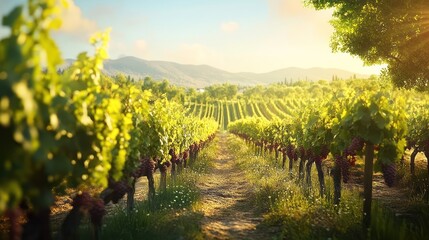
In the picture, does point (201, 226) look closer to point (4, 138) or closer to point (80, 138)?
point (80, 138)

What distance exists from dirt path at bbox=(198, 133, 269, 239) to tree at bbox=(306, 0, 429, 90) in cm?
765

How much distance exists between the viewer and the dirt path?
866cm

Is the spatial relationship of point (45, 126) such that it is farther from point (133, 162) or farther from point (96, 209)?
point (133, 162)

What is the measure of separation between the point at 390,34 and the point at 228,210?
9.00 metres

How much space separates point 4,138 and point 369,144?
7.08 meters

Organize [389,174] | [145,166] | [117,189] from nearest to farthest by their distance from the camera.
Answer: [117,189]
[389,174]
[145,166]

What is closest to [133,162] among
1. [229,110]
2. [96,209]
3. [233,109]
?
[96,209]

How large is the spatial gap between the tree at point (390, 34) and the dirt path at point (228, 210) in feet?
25.1

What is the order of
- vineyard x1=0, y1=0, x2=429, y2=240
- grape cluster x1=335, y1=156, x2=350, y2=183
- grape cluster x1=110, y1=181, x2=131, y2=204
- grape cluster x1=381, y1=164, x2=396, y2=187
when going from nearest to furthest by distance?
vineyard x1=0, y1=0, x2=429, y2=240
grape cluster x1=110, y1=181, x2=131, y2=204
grape cluster x1=381, y1=164, x2=396, y2=187
grape cluster x1=335, y1=156, x2=350, y2=183

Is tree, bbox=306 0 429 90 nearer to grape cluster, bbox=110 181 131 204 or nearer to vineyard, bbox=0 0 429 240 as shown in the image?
vineyard, bbox=0 0 429 240

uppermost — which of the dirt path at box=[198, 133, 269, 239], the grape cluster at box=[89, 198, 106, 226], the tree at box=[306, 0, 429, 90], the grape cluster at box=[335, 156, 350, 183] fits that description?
the tree at box=[306, 0, 429, 90]

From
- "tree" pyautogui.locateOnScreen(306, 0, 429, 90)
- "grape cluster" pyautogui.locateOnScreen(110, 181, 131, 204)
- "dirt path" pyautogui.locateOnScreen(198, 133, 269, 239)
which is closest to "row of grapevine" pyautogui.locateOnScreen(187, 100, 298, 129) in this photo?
"dirt path" pyautogui.locateOnScreen(198, 133, 269, 239)

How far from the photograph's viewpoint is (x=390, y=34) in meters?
14.0

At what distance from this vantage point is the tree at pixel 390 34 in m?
13.2
